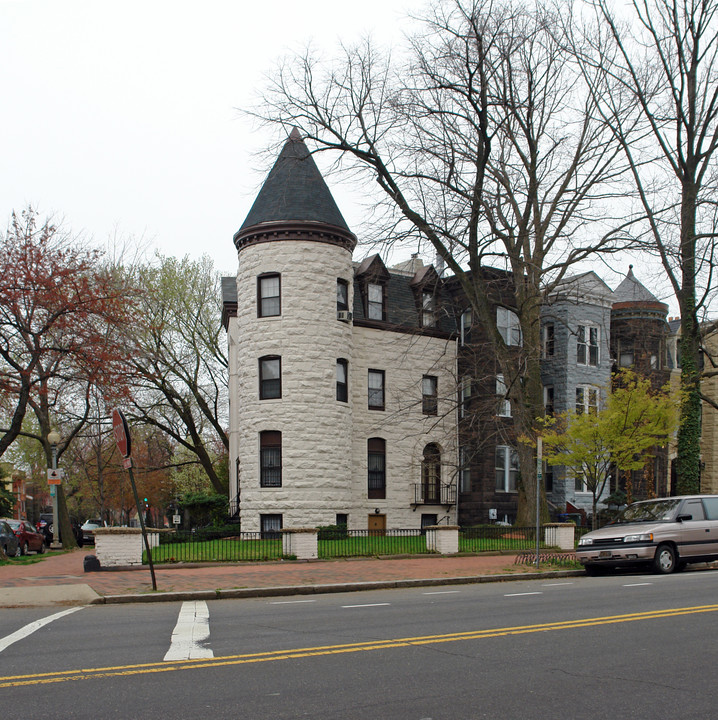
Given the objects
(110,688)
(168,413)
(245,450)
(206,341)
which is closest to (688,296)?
(245,450)

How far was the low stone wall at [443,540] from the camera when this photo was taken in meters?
22.2

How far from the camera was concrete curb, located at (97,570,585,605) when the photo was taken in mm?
13733

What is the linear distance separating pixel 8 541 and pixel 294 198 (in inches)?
588

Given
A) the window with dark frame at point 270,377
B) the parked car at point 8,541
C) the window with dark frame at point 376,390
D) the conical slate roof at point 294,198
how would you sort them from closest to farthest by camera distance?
the parked car at point 8,541 → the window with dark frame at point 270,377 → the conical slate roof at point 294,198 → the window with dark frame at point 376,390

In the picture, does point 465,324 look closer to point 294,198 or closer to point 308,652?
point 294,198

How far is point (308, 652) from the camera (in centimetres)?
804

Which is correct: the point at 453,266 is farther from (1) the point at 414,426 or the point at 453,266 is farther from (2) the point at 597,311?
(2) the point at 597,311

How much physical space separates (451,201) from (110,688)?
22813 millimetres

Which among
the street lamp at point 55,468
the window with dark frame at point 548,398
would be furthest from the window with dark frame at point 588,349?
the street lamp at point 55,468

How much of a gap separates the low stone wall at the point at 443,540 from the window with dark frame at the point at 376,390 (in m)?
10.6

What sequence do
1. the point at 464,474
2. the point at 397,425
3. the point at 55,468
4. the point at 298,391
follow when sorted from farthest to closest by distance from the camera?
1. the point at 464,474
2. the point at 397,425
3. the point at 55,468
4. the point at 298,391

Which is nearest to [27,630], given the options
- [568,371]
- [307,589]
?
[307,589]

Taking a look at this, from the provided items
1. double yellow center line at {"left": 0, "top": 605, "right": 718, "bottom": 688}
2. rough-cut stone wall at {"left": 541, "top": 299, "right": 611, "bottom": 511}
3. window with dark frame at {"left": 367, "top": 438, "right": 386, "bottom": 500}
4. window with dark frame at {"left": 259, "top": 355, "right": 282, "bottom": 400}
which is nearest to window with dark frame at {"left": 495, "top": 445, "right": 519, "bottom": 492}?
rough-cut stone wall at {"left": 541, "top": 299, "right": 611, "bottom": 511}

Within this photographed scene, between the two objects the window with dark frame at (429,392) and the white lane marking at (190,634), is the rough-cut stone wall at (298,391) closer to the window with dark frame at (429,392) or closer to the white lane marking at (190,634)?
the window with dark frame at (429,392)
